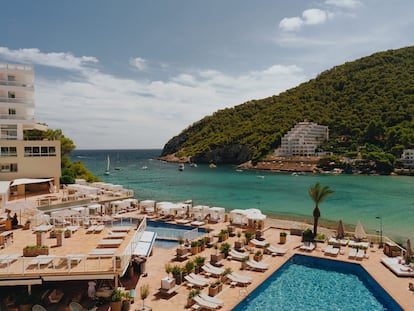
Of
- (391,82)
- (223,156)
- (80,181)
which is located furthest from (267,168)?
(80,181)

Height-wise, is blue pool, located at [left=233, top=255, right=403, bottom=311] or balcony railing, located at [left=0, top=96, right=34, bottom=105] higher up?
balcony railing, located at [left=0, top=96, right=34, bottom=105]

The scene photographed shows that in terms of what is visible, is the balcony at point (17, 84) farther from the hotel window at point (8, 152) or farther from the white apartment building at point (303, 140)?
the white apartment building at point (303, 140)

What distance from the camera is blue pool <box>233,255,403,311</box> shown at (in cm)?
1272

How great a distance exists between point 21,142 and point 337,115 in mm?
127493

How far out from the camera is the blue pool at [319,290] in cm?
1272

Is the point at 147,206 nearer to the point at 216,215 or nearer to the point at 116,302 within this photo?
the point at 216,215

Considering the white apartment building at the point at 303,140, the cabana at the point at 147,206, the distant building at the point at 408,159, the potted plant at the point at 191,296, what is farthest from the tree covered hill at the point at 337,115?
the potted plant at the point at 191,296

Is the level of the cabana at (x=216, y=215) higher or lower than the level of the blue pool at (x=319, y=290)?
higher

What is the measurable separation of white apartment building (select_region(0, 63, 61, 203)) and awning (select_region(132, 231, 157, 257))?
16.5m

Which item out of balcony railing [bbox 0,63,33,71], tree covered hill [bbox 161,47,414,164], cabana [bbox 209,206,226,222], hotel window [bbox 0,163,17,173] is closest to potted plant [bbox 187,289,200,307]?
cabana [bbox 209,206,226,222]

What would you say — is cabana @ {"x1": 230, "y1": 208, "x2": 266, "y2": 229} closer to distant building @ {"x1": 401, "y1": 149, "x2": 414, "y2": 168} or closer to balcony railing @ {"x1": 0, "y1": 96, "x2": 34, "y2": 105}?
balcony railing @ {"x1": 0, "y1": 96, "x2": 34, "y2": 105}

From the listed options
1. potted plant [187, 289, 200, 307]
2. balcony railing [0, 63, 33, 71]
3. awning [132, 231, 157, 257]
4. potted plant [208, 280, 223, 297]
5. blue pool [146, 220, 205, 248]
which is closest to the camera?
potted plant [187, 289, 200, 307]

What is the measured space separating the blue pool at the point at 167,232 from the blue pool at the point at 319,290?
735 cm

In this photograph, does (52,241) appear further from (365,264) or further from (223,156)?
(223,156)
